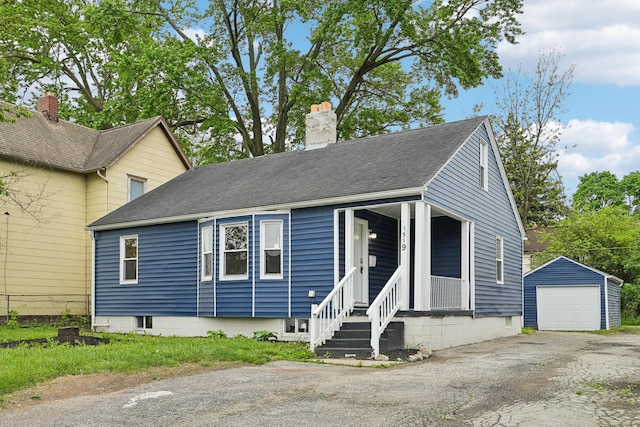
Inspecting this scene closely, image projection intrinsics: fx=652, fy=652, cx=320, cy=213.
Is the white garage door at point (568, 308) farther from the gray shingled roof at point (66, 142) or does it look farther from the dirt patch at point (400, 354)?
the dirt patch at point (400, 354)

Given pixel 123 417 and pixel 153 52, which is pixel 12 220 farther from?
pixel 123 417

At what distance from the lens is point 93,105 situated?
32.9 metres

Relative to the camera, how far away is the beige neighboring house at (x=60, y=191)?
65.5 ft

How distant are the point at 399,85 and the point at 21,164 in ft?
59.3

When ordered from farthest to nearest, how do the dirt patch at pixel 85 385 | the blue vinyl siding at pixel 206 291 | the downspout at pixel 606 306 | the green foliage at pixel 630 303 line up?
1. the green foliage at pixel 630 303
2. the downspout at pixel 606 306
3. the blue vinyl siding at pixel 206 291
4. the dirt patch at pixel 85 385

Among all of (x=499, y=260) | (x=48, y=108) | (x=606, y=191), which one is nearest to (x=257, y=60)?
(x=48, y=108)

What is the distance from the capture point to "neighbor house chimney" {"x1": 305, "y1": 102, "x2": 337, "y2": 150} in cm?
1934

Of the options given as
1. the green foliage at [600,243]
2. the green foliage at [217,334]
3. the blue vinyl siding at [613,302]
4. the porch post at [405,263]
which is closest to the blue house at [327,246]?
the porch post at [405,263]

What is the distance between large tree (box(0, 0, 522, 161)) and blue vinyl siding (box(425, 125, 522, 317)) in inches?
397

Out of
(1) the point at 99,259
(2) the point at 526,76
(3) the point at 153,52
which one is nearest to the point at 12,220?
(1) the point at 99,259

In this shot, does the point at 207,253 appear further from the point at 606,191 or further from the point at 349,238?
the point at 606,191

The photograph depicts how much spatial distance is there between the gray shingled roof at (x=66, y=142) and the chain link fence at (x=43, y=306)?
422 cm

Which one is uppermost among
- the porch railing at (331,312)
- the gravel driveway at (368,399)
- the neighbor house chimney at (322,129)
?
the neighbor house chimney at (322,129)

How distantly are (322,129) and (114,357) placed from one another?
429 inches
